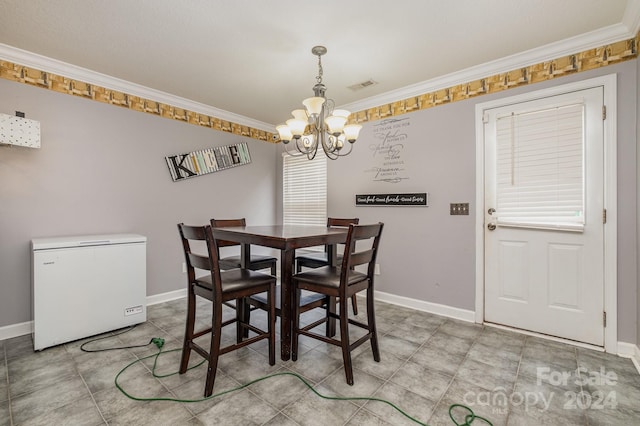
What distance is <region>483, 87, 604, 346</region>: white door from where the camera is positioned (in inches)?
87.7

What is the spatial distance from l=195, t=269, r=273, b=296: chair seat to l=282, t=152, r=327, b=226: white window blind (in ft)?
7.10

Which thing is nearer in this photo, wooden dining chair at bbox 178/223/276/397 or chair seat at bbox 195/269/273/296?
wooden dining chair at bbox 178/223/276/397

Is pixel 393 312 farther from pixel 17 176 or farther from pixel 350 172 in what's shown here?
pixel 17 176

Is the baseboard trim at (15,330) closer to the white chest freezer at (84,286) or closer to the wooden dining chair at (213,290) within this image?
the white chest freezer at (84,286)

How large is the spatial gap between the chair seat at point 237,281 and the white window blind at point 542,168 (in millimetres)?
2256

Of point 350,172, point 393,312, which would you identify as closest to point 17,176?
point 350,172

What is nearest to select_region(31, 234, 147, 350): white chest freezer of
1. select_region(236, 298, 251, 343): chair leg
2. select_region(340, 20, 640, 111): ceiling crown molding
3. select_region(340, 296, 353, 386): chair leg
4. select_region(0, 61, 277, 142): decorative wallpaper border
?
select_region(236, 298, 251, 343): chair leg

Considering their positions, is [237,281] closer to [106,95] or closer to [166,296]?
[166,296]

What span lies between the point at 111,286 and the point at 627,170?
429 cm

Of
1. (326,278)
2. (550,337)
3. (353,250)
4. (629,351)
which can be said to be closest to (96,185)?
(326,278)

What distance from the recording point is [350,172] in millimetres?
3697

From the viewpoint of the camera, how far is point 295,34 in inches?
85.3

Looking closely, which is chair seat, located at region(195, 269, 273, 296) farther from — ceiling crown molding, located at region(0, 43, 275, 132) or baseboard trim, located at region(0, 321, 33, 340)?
ceiling crown molding, located at region(0, 43, 275, 132)

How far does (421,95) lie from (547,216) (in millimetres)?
1711
